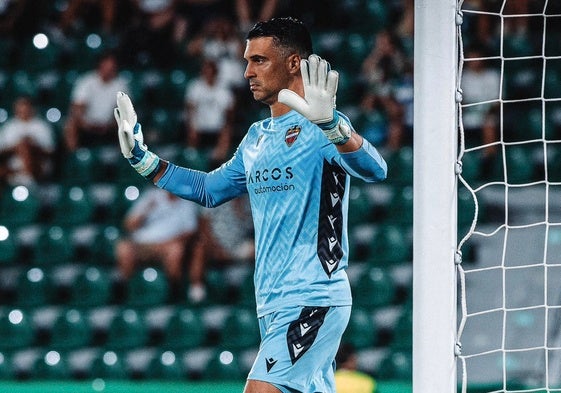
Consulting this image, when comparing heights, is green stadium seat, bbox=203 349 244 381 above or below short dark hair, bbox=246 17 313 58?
below

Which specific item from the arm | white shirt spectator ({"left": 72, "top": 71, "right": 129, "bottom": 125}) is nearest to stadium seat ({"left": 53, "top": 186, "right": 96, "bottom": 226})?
white shirt spectator ({"left": 72, "top": 71, "right": 129, "bottom": 125})

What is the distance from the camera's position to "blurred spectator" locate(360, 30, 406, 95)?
9.77m

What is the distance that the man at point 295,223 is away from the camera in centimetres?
398

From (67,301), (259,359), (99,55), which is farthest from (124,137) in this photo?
(99,55)

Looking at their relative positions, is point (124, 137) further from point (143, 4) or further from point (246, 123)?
A: point (143, 4)

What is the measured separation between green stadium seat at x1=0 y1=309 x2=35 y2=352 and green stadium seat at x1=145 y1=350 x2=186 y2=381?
1043 mm

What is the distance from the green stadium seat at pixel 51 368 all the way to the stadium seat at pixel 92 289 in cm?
55

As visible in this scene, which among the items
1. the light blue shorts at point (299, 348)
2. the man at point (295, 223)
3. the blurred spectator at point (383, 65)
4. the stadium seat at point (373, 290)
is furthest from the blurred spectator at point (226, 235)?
the light blue shorts at point (299, 348)

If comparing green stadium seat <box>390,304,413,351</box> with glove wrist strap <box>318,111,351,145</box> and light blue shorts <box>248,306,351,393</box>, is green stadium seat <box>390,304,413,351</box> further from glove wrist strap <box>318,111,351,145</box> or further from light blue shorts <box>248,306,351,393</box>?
glove wrist strap <box>318,111,351,145</box>

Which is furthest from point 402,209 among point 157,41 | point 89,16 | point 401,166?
point 89,16

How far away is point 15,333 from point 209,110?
2473mm

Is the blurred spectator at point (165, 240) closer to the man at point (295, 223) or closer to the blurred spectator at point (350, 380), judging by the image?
the blurred spectator at point (350, 380)

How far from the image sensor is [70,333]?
28.9 feet

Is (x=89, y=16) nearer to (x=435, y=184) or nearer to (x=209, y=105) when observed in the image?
(x=209, y=105)
